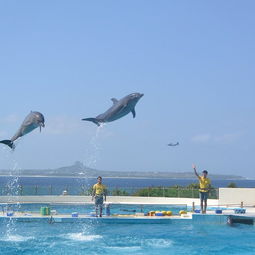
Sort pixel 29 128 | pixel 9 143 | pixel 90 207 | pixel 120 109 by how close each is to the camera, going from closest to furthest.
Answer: pixel 120 109 → pixel 29 128 → pixel 9 143 → pixel 90 207

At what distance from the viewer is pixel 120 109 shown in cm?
1107

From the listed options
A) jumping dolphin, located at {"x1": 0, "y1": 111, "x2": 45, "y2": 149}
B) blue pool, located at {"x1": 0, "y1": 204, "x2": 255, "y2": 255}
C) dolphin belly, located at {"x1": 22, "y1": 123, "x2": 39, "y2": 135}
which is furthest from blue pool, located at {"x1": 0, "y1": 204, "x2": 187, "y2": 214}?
dolphin belly, located at {"x1": 22, "y1": 123, "x2": 39, "y2": 135}

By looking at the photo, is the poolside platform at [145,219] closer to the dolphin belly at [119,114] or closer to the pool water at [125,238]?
the pool water at [125,238]

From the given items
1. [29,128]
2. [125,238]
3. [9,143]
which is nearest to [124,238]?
[125,238]

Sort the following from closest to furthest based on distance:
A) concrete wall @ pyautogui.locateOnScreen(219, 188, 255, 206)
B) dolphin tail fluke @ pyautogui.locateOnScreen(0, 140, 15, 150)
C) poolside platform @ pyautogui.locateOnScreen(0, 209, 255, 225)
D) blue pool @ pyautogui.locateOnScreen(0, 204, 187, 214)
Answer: dolphin tail fluke @ pyautogui.locateOnScreen(0, 140, 15, 150), poolside platform @ pyautogui.locateOnScreen(0, 209, 255, 225), concrete wall @ pyautogui.locateOnScreen(219, 188, 255, 206), blue pool @ pyautogui.locateOnScreen(0, 204, 187, 214)

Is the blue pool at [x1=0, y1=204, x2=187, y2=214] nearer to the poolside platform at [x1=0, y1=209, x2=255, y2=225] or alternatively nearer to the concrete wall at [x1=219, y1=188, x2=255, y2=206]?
the concrete wall at [x1=219, y1=188, x2=255, y2=206]

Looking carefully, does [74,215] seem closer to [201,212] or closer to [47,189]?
[201,212]

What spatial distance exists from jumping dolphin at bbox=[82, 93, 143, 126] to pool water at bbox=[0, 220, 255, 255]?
3514mm

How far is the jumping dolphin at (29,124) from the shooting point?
10776mm

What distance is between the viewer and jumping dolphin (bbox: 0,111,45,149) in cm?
1078

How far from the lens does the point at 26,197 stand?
86.5ft

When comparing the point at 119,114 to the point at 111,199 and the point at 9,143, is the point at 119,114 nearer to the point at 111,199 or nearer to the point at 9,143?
the point at 9,143

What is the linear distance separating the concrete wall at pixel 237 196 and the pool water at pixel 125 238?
220 inches

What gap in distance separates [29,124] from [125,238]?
5309 millimetres
